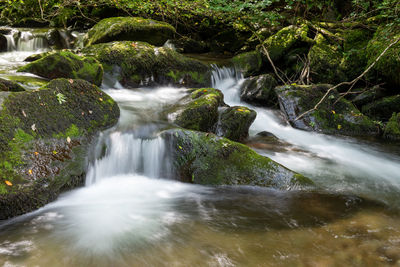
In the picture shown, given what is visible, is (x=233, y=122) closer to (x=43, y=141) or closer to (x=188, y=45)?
(x=43, y=141)

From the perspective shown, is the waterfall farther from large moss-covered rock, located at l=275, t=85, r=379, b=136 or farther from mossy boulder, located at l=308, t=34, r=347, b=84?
mossy boulder, located at l=308, t=34, r=347, b=84

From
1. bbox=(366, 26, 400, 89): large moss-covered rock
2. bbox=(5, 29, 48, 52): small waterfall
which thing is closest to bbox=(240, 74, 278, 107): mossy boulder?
bbox=(366, 26, 400, 89): large moss-covered rock

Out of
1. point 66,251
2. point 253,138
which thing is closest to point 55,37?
point 253,138

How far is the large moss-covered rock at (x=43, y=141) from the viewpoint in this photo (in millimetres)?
3004

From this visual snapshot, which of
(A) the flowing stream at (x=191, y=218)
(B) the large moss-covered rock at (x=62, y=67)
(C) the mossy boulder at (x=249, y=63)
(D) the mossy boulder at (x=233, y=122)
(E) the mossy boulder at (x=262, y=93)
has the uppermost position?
(C) the mossy boulder at (x=249, y=63)

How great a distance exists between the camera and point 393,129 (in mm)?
7305

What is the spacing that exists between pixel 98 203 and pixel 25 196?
2.59ft

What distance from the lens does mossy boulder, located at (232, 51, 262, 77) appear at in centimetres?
1024

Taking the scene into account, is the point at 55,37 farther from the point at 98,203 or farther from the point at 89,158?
the point at 98,203

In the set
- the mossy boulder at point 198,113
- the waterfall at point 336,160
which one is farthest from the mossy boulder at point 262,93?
the mossy boulder at point 198,113

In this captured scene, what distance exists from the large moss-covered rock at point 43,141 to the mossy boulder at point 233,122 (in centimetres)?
233

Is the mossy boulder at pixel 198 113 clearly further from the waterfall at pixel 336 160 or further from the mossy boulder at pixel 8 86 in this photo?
the mossy boulder at pixel 8 86

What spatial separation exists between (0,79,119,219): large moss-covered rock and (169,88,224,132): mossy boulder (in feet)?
4.81

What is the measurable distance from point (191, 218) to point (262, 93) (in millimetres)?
6154
